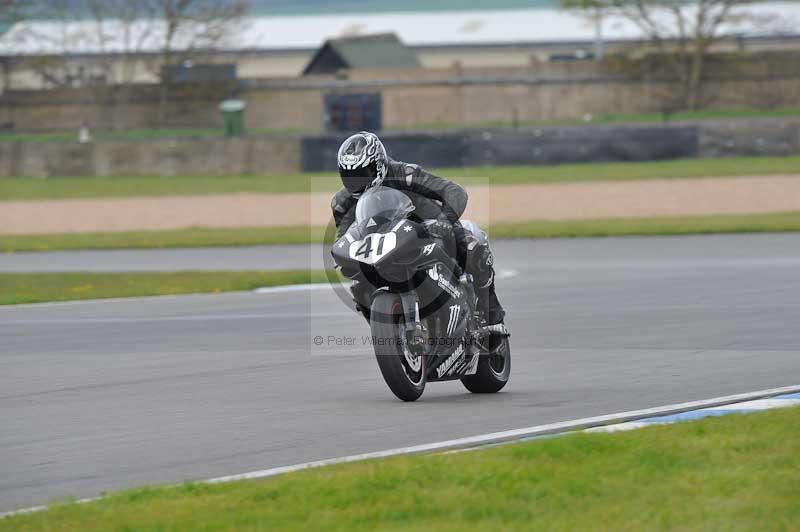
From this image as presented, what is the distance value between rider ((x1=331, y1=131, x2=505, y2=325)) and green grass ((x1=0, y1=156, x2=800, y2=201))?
24.1 metres

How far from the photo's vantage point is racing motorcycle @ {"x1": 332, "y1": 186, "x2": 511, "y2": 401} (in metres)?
8.40

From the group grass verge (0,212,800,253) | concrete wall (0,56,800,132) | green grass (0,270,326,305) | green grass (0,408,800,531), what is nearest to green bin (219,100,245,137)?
concrete wall (0,56,800,132)

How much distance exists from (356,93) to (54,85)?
522 inches

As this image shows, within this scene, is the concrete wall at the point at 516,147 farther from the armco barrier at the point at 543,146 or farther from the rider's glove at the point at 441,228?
the rider's glove at the point at 441,228

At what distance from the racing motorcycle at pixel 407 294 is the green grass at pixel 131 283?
30.9 feet

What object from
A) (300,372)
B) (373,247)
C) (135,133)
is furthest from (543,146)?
(373,247)

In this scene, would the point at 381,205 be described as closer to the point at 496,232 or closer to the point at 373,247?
the point at 373,247

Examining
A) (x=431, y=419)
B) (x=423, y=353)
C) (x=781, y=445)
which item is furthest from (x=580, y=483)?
(x=423, y=353)

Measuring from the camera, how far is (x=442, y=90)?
2422 inches

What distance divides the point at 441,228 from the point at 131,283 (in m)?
→ 11.1

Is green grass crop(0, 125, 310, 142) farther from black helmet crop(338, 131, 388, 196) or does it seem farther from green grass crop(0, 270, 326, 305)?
black helmet crop(338, 131, 388, 196)

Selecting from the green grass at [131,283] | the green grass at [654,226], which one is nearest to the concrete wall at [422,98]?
the green grass at [654,226]

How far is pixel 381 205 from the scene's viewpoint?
8.56 m

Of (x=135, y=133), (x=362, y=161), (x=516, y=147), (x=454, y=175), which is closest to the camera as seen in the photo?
(x=362, y=161)
